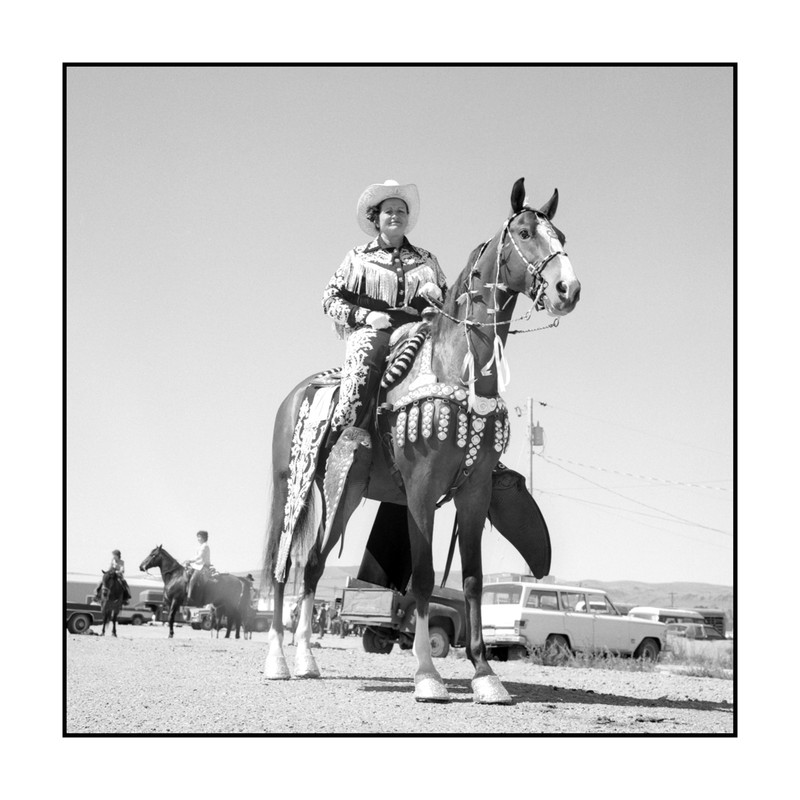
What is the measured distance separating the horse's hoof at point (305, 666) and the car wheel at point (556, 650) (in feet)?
17.8

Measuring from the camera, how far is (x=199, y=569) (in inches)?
787

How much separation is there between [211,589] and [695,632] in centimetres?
1002

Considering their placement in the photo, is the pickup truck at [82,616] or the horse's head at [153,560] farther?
the pickup truck at [82,616]

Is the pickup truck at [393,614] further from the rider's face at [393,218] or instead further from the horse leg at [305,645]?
the rider's face at [393,218]

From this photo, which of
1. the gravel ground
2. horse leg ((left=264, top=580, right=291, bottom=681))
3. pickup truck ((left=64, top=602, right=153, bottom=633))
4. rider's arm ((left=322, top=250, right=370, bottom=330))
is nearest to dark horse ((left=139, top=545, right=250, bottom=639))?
pickup truck ((left=64, top=602, right=153, bottom=633))

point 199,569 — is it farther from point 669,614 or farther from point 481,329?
point 481,329

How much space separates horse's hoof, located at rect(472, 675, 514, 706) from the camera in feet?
22.9

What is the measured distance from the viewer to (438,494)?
731 centimetres

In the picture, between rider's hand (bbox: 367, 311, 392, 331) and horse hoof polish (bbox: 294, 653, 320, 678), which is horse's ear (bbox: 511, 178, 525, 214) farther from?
horse hoof polish (bbox: 294, 653, 320, 678)

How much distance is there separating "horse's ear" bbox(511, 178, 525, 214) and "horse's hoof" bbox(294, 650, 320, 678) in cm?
406

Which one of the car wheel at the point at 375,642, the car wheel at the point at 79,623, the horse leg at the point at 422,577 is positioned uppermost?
the horse leg at the point at 422,577

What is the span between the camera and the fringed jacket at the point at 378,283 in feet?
27.5

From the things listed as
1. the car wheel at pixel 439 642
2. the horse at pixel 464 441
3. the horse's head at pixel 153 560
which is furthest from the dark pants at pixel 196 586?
the horse at pixel 464 441

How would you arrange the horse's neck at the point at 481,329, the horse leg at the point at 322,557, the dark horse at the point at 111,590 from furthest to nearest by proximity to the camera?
the dark horse at the point at 111,590 < the horse leg at the point at 322,557 < the horse's neck at the point at 481,329
